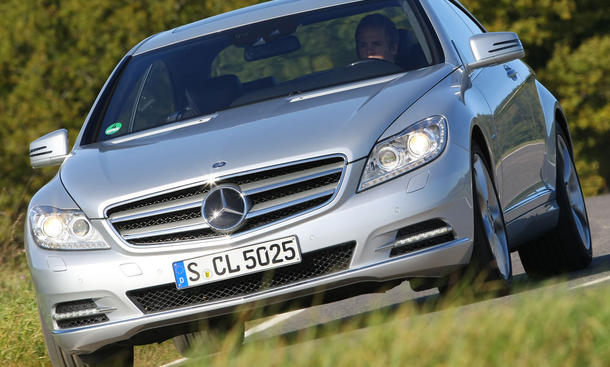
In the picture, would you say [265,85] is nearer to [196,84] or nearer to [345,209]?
[196,84]

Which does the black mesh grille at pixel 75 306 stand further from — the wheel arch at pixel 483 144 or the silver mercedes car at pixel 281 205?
the wheel arch at pixel 483 144

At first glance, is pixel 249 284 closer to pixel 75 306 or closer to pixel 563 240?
pixel 75 306

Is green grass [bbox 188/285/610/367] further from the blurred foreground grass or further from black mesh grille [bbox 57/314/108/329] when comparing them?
black mesh grille [bbox 57/314/108/329]

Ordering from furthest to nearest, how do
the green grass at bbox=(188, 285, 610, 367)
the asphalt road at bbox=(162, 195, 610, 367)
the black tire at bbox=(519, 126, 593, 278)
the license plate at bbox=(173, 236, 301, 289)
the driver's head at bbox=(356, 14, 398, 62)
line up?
the black tire at bbox=(519, 126, 593, 278) < the asphalt road at bbox=(162, 195, 610, 367) < the driver's head at bbox=(356, 14, 398, 62) < the license plate at bbox=(173, 236, 301, 289) < the green grass at bbox=(188, 285, 610, 367)

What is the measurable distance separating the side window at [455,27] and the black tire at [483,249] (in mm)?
1057

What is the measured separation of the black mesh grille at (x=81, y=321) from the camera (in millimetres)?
5656

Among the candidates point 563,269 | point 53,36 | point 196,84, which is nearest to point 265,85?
point 196,84

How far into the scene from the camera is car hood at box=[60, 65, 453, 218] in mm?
5500

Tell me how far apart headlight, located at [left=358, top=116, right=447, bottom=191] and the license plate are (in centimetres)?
41

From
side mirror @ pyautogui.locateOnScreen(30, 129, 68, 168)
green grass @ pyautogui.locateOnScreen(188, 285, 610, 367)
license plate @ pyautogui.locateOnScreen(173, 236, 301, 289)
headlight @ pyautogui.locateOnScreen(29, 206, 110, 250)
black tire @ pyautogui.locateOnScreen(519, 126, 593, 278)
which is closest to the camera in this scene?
green grass @ pyautogui.locateOnScreen(188, 285, 610, 367)

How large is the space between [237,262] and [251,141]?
1.99 ft

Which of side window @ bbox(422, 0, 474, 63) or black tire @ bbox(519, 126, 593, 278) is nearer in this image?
side window @ bbox(422, 0, 474, 63)

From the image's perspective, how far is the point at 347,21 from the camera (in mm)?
7430

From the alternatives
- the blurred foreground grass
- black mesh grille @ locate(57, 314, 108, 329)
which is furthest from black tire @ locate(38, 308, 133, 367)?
the blurred foreground grass
